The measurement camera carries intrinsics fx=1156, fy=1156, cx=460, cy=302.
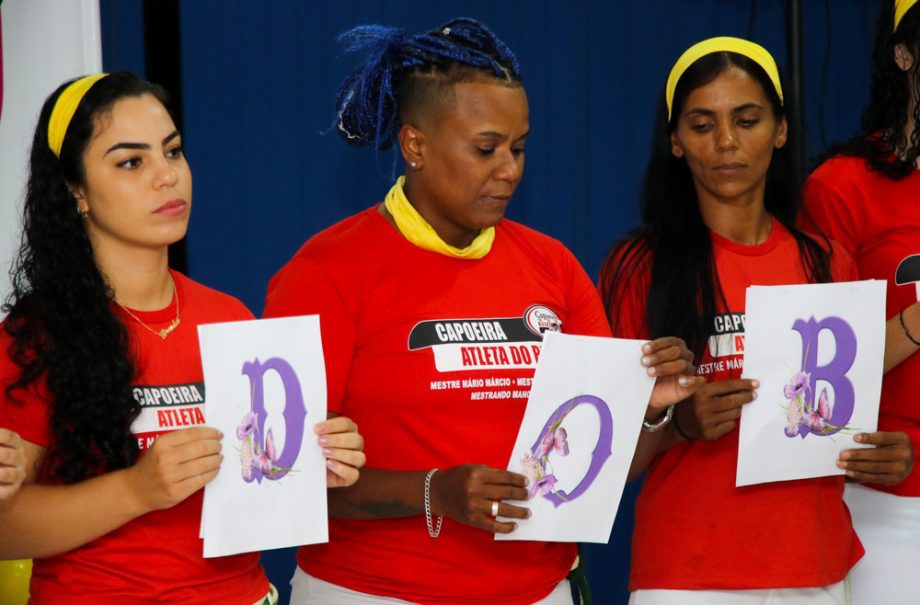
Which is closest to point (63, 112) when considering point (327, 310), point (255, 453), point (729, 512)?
point (327, 310)

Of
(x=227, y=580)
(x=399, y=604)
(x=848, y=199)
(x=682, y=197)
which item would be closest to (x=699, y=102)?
(x=682, y=197)

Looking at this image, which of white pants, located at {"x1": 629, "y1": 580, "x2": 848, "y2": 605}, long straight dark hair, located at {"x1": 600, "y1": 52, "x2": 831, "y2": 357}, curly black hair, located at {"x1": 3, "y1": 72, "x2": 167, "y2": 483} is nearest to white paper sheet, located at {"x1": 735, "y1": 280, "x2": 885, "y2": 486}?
long straight dark hair, located at {"x1": 600, "y1": 52, "x2": 831, "y2": 357}

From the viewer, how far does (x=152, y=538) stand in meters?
2.09

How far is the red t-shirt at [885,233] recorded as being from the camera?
2.85 m

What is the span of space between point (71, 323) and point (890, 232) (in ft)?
6.44

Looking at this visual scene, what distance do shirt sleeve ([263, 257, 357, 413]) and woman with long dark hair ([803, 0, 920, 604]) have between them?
1.29 metres

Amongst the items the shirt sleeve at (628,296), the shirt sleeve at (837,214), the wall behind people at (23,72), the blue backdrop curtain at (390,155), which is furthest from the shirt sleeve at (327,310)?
the blue backdrop curtain at (390,155)

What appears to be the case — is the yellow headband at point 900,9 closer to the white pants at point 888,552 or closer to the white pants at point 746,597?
the white pants at point 888,552

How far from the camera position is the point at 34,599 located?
7.00 ft

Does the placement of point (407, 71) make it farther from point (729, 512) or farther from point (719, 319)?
point (729, 512)

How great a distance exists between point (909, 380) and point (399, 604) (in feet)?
4.60

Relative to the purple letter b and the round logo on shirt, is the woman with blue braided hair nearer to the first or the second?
the round logo on shirt

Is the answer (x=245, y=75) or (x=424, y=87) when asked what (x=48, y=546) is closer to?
(x=424, y=87)

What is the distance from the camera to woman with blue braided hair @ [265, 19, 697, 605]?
2.32m
